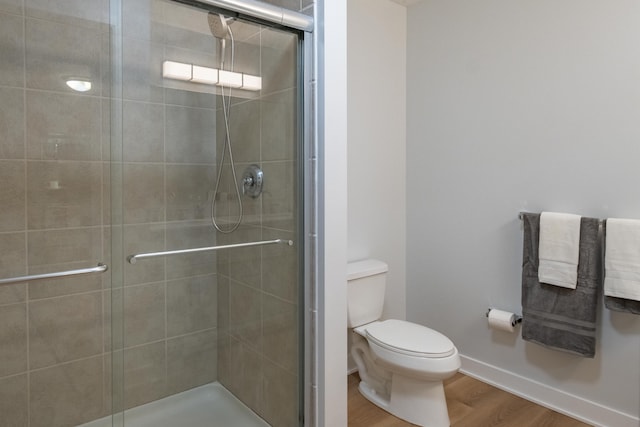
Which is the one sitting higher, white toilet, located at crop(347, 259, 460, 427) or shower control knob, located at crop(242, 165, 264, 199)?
shower control knob, located at crop(242, 165, 264, 199)

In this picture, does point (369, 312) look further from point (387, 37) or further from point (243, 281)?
point (387, 37)

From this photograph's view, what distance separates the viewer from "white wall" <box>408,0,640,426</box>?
196 cm

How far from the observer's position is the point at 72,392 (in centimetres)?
175

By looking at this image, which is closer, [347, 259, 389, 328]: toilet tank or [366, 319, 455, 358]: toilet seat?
[366, 319, 455, 358]: toilet seat

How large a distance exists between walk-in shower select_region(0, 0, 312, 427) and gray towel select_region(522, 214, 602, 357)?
1277mm

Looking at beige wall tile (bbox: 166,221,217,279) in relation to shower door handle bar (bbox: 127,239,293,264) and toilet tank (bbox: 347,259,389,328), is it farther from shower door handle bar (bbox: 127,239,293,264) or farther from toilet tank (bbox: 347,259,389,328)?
toilet tank (bbox: 347,259,389,328)

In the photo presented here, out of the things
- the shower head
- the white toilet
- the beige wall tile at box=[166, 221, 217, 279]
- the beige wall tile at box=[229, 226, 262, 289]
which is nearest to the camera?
the shower head

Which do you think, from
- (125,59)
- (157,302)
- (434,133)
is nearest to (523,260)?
(434,133)

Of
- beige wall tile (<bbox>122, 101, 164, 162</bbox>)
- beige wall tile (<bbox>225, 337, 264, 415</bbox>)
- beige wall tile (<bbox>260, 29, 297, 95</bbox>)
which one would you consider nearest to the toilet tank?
beige wall tile (<bbox>225, 337, 264, 415</bbox>)

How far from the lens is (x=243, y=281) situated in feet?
6.16

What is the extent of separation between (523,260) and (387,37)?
65.5 inches

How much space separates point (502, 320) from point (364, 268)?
2.72 ft

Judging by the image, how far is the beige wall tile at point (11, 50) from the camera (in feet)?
5.06

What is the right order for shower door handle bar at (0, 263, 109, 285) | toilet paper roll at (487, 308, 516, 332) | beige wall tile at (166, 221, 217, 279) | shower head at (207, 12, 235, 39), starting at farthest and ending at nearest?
toilet paper roll at (487, 308, 516, 332) → beige wall tile at (166, 221, 217, 279) → shower head at (207, 12, 235, 39) → shower door handle bar at (0, 263, 109, 285)
